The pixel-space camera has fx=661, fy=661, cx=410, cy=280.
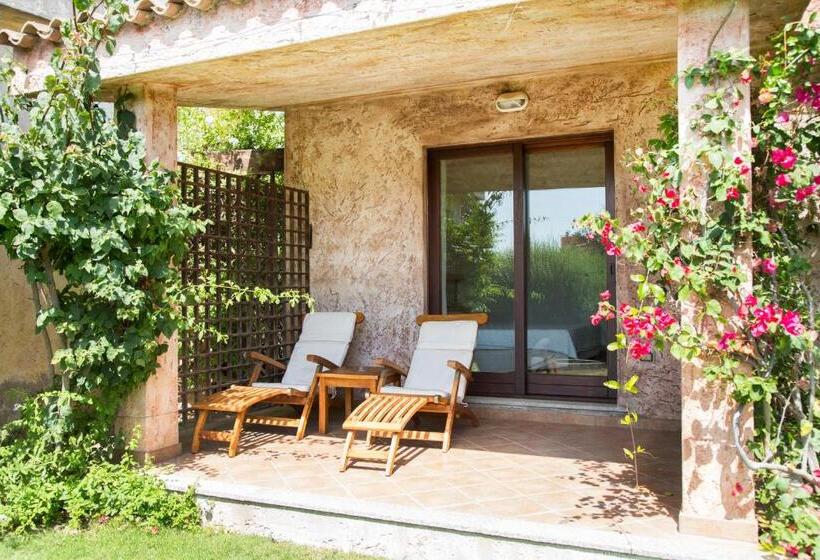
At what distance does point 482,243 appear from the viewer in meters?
6.77

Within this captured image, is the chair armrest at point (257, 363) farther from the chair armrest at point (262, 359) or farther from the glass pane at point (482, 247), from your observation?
the glass pane at point (482, 247)

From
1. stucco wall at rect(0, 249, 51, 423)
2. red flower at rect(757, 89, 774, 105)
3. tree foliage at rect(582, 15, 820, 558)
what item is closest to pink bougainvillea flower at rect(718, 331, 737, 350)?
tree foliage at rect(582, 15, 820, 558)

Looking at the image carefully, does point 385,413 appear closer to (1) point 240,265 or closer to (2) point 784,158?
(1) point 240,265

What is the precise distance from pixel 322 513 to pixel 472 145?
163 inches

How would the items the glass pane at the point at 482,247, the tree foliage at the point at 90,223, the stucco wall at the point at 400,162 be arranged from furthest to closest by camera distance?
1. the glass pane at the point at 482,247
2. the stucco wall at the point at 400,162
3. the tree foliage at the point at 90,223

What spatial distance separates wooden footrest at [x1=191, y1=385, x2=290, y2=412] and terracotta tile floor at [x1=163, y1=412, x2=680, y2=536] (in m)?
0.37

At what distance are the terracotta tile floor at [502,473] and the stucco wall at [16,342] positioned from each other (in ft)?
5.78

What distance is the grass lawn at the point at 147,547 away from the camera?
3.66 m

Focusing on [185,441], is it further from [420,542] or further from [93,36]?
[93,36]

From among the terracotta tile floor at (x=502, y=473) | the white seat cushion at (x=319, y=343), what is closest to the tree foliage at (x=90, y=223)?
the terracotta tile floor at (x=502, y=473)

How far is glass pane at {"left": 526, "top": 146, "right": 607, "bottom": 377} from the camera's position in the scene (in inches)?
249

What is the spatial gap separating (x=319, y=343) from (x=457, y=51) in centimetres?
324

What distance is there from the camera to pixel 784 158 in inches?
123

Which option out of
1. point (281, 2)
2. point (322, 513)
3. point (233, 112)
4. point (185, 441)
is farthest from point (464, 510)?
point (233, 112)
